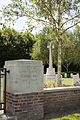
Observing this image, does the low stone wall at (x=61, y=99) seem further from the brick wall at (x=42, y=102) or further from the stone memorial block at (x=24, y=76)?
the stone memorial block at (x=24, y=76)

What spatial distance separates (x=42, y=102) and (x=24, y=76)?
1.05 metres

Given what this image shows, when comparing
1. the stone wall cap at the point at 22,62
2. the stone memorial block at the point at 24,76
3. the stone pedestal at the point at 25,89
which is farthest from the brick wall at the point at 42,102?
the stone wall cap at the point at 22,62

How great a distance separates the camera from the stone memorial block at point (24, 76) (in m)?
4.96

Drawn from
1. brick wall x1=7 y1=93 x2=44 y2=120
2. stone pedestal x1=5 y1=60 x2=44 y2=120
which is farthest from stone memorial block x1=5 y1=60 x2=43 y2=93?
brick wall x1=7 y1=93 x2=44 y2=120

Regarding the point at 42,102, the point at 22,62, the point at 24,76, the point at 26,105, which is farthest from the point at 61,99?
the point at 22,62

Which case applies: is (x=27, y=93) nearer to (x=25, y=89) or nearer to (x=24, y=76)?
(x=25, y=89)

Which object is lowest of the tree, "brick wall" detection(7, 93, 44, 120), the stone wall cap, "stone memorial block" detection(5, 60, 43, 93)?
"brick wall" detection(7, 93, 44, 120)

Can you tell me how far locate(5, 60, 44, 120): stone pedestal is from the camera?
4.93 meters

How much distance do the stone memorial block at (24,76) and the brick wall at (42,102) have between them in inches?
7.2

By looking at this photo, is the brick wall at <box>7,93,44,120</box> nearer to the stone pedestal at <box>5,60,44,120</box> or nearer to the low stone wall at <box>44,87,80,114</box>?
the stone pedestal at <box>5,60,44,120</box>

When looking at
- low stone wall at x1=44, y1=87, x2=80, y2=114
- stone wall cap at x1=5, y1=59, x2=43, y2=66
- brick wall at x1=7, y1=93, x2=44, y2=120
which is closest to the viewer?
brick wall at x1=7, y1=93, x2=44, y2=120

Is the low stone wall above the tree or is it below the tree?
below

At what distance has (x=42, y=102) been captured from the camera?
17.7ft

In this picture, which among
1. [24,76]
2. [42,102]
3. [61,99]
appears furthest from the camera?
[61,99]
